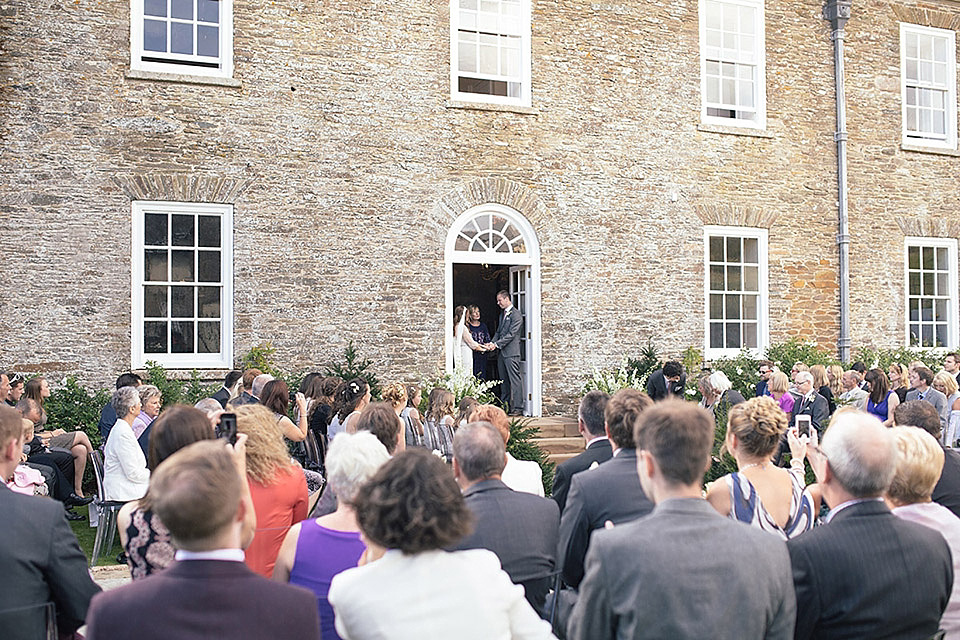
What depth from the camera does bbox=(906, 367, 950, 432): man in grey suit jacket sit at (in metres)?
9.45

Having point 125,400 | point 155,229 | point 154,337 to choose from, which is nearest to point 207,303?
point 154,337

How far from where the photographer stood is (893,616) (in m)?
2.98

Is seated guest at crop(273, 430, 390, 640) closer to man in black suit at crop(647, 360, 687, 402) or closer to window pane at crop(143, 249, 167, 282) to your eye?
man in black suit at crop(647, 360, 687, 402)

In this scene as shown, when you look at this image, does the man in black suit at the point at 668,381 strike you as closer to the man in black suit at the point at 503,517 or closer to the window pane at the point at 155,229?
the window pane at the point at 155,229

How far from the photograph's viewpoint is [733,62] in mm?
14227

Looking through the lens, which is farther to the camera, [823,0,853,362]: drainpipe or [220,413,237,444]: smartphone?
[823,0,853,362]: drainpipe

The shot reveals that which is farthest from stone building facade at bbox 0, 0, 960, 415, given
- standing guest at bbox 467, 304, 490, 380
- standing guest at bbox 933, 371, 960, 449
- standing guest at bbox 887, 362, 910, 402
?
standing guest at bbox 933, 371, 960, 449

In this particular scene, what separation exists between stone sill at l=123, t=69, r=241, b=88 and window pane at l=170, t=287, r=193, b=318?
2573 millimetres

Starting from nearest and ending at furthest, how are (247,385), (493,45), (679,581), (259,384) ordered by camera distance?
(679,581) → (259,384) → (247,385) → (493,45)

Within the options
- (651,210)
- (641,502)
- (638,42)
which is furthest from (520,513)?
(638,42)

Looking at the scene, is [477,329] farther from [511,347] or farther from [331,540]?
[331,540]

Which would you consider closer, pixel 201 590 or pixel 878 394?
pixel 201 590

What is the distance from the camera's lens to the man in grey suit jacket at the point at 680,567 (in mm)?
2510

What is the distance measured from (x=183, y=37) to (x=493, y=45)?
13.9 feet
